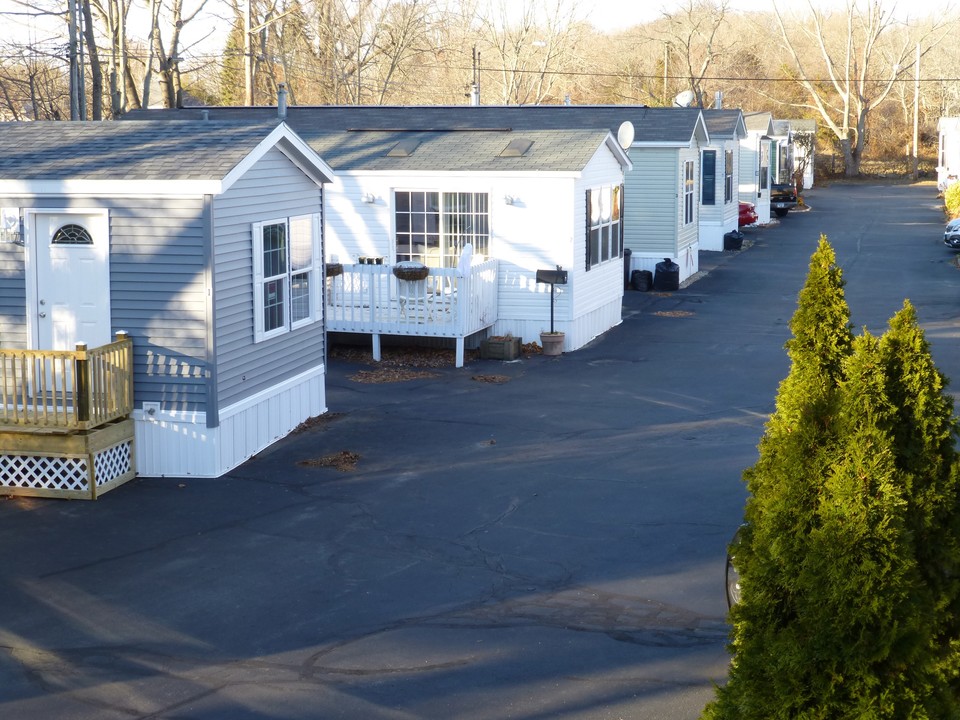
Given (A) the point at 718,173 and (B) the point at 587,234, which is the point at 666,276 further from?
(A) the point at 718,173

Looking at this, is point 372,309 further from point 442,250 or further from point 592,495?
point 592,495

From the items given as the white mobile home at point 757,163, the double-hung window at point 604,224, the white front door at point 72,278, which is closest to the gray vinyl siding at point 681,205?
the double-hung window at point 604,224

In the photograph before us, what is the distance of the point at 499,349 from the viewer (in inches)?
753

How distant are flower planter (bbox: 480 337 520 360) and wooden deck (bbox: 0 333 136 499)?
317 inches

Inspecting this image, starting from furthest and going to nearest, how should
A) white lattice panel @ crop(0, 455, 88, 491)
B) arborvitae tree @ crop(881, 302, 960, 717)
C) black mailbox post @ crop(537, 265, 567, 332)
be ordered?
black mailbox post @ crop(537, 265, 567, 332) → white lattice panel @ crop(0, 455, 88, 491) → arborvitae tree @ crop(881, 302, 960, 717)

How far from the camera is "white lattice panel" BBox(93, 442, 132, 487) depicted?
1164cm

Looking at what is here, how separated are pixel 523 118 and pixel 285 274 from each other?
15123 millimetres

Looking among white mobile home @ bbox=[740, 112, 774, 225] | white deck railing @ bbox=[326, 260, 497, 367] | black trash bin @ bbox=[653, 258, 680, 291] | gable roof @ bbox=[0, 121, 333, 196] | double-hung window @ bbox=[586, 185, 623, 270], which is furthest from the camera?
white mobile home @ bbox=[740, 112, 774, 225]

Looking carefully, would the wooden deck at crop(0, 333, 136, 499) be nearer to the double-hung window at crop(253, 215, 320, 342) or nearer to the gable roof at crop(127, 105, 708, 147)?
the double-hung window at crop(253, 215, 320, 342)

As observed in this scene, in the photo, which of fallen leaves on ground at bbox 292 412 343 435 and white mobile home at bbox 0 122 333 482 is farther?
fallen leaves on ground at bbox 292 412 343 435

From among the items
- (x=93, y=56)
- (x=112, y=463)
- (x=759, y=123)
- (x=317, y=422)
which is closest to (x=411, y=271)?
(x=317, y=422)

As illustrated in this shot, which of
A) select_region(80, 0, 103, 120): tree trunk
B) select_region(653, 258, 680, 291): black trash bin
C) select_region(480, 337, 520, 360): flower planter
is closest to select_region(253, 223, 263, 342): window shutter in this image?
select_region(480, 337, 520, 360): flower planter

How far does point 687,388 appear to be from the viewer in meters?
16.8

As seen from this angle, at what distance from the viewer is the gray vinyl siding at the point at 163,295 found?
12055mm
